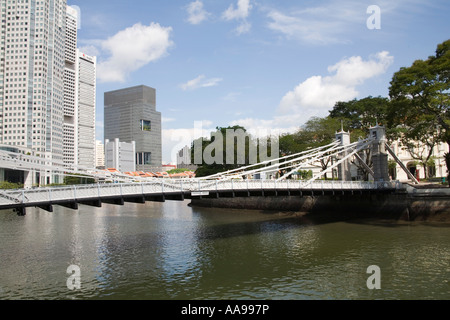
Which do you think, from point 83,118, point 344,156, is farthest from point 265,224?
point 83,118

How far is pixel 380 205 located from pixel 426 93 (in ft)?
37.4

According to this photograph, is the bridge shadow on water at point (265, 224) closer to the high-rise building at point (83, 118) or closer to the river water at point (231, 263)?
the river water at point (231, 263)

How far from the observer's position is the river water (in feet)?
49.2

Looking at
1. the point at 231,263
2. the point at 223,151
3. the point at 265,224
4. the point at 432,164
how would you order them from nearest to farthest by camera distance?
the point at 231,263 < the point at 265,224 < the point at 432,164 < the point at 223,151

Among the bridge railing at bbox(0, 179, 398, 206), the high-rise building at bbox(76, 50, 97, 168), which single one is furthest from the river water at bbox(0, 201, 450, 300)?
the high-rise building at bbox(76, 50, 97, 168)

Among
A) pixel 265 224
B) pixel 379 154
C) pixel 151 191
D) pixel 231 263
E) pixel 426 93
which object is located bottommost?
pixel 231 263

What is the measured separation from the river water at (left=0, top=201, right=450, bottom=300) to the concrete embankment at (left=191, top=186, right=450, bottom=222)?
2.12 meters

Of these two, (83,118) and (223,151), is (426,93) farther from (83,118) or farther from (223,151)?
(83,118)

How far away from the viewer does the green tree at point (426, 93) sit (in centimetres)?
3158

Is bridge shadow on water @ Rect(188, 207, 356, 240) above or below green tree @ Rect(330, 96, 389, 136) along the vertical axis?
below

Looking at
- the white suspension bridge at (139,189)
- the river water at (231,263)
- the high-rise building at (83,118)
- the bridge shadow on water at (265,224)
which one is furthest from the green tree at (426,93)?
the high-rise building at (83,118)

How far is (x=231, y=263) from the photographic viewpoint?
19.4 meters

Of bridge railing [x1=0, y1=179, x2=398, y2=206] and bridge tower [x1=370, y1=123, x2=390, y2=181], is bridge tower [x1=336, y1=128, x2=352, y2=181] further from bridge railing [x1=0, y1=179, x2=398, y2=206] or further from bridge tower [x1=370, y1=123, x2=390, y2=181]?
bridge railing [x1=0, y1=179, x2=398, y2=206]

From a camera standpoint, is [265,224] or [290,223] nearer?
[265,224]
